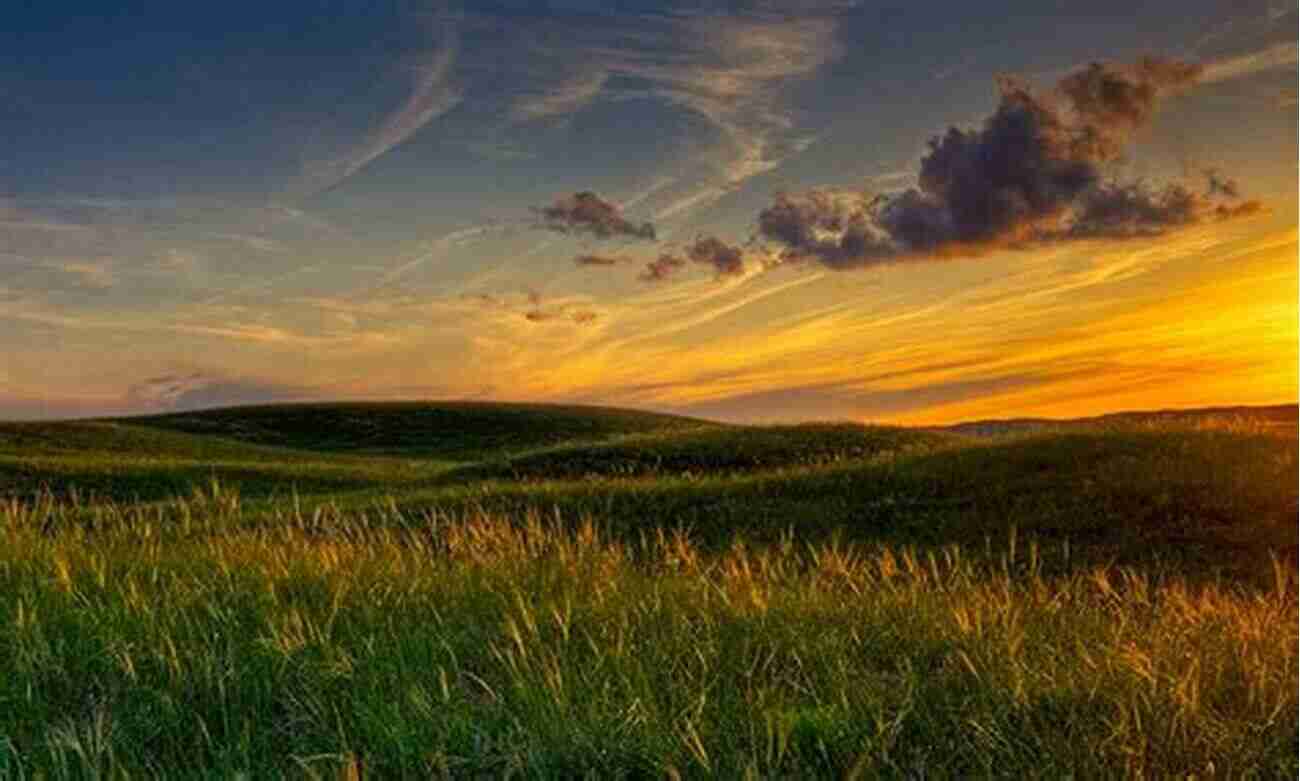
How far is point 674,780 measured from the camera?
402 centimetres

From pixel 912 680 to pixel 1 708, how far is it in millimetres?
4004

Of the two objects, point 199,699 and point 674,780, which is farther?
point 199,699

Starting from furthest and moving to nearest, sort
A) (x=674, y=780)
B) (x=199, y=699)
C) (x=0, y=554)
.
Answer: (x=0, y=554) → (x=199, y=699) → (x=674, y=780)

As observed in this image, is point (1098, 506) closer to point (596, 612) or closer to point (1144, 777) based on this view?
point (596, 612)

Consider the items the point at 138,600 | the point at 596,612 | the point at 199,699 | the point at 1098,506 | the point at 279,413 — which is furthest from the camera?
the point at 279,413

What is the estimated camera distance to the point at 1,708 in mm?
5906

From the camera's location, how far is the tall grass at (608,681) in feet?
15.2

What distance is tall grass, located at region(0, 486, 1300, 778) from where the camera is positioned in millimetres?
4621

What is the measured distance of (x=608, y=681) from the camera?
5.45 metres

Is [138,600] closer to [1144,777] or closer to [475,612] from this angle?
[475,612]

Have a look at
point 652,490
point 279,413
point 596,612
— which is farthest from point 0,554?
point 279,413

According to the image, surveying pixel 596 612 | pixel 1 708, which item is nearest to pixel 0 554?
pixel 1 708

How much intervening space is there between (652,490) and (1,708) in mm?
21525

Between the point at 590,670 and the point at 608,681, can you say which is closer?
the point at 608,681
